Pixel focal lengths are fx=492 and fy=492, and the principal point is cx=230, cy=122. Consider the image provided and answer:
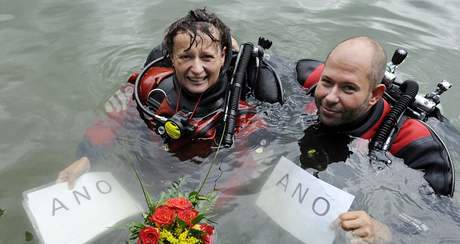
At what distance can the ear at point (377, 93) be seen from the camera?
3773mm

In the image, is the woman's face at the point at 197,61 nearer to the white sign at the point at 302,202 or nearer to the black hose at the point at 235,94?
the black hose at the point at 235,94

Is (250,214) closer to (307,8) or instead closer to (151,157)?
(151,157)

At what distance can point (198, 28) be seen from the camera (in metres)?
3.90

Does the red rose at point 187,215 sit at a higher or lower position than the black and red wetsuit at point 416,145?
higher

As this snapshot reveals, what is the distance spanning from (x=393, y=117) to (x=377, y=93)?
221 millimetres

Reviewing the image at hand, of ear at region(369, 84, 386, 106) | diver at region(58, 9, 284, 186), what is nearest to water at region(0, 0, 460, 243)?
diver at region(58, 9, 284, 186)

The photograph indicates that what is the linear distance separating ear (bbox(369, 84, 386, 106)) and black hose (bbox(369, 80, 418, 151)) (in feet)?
0.48

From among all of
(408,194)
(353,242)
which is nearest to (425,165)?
(408,194)

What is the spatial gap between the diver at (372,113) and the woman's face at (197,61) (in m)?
0.87

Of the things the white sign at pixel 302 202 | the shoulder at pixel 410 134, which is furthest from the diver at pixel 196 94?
the shoulder at pixel 410 134

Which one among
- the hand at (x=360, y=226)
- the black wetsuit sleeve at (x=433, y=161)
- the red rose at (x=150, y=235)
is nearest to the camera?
the red rose at (x=150, y=235)

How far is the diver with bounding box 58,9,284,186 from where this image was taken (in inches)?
152

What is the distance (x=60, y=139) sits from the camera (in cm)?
478

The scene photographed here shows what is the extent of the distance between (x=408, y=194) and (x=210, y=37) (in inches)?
76.7
